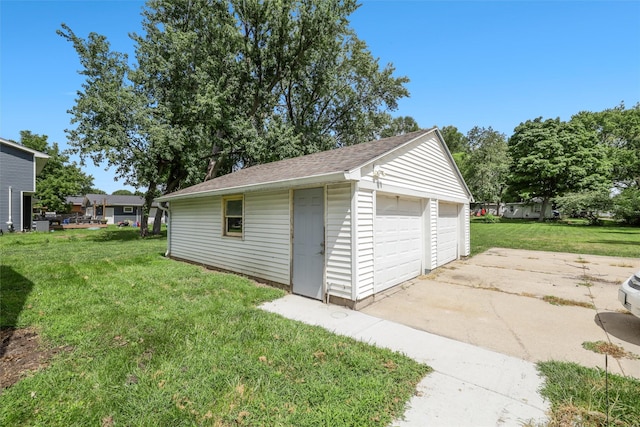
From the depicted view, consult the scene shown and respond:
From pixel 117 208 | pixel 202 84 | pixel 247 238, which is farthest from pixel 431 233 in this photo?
pixel 117 208

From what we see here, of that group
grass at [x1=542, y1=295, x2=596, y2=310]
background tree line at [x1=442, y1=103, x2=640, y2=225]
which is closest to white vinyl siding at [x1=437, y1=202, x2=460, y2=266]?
grass at [x1=542, y1=295, x2=596, y2=310]

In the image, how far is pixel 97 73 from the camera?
15.0 m

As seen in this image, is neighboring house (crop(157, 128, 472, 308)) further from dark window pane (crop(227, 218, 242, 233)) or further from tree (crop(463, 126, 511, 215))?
tree (crop(463, 126, 511, 215))

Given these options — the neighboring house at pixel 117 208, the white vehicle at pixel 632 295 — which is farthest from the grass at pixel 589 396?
the neighboring house at pixel 117 208

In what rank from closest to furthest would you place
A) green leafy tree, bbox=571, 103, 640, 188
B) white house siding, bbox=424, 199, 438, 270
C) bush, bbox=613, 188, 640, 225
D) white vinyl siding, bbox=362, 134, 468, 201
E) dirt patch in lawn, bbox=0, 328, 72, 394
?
1. dirt patch in lawn, bbox=0, 328, 72, 394
2. white vinyl siding, bbox=362, 134, 468, 201
3. white house siding, bbox=424, 199, 438, 270
4. bush, bbox=613, 188, 640, 225
5. green leafy tree, bbox=571, 103, 640, 188

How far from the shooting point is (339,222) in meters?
5.22

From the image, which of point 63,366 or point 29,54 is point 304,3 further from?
point 63,366

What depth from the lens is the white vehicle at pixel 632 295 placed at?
3.70 metres

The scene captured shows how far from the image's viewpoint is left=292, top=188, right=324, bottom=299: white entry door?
555cm

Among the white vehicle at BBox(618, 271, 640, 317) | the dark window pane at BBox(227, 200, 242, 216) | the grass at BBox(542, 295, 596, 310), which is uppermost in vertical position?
the dark window pane at BBox(227, 200, 242, 216)

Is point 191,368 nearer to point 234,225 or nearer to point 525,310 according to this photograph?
point 234,225

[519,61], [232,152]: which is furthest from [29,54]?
[519,61]

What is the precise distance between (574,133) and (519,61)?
30.2 metres

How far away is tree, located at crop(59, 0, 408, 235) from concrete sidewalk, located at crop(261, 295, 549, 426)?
14758 mm
